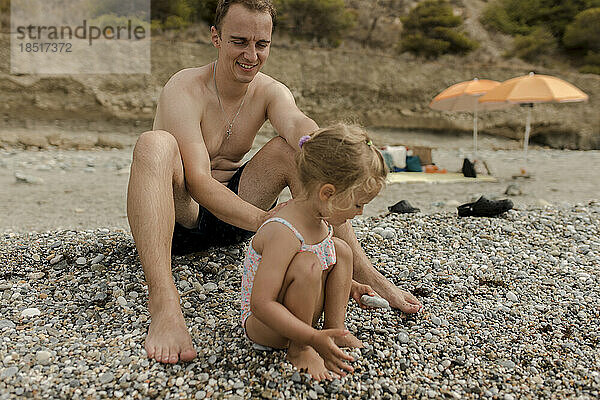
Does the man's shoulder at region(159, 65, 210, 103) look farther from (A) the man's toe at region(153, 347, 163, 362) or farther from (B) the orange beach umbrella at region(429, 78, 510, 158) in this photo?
(B) the orange beach umbrella at region(429, 78, 510, 158)

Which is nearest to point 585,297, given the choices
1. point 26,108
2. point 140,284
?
point 140,284

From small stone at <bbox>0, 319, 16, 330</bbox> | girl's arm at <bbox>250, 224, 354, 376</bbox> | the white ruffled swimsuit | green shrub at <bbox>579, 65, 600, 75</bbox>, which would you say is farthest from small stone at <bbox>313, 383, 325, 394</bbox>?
green shrub at <bbox>579, 65, 600, 75</bbox>

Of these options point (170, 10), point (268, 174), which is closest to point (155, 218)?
point (268, 174)

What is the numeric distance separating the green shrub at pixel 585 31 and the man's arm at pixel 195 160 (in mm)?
27661

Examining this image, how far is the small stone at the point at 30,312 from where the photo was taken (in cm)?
239

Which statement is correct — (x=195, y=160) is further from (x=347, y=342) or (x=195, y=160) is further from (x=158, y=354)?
(x=347, y=342)

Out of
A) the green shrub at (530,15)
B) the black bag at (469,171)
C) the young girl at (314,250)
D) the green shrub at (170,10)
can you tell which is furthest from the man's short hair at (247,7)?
the green shrub at (530,15)

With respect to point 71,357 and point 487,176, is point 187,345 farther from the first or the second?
point 487,176

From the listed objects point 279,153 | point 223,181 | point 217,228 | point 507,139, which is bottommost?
point 507,139

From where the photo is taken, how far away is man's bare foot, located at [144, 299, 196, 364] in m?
2.05

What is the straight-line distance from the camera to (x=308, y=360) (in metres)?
2.01

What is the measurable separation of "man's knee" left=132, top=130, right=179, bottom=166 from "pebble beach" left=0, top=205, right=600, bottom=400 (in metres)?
0.72

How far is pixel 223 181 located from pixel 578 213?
324 cm

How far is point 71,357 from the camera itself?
2.06m
